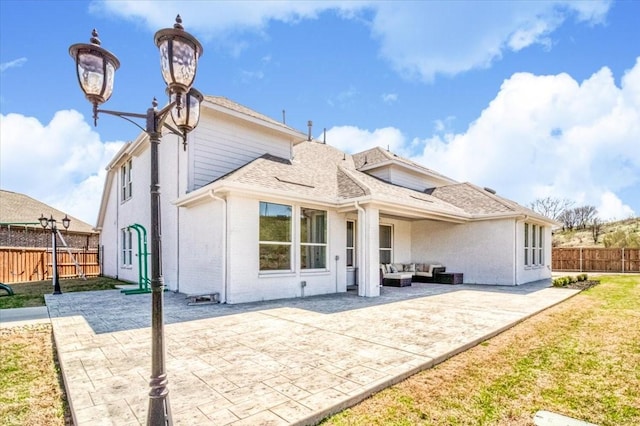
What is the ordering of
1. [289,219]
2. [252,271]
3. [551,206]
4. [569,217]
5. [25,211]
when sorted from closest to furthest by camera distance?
1. [252,271]
2. [289,219]
3. [25,211]
4. [569,217]
5. [551,206]

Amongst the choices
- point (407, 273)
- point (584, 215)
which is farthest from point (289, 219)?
point (584, 215)

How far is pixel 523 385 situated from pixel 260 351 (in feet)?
10.7

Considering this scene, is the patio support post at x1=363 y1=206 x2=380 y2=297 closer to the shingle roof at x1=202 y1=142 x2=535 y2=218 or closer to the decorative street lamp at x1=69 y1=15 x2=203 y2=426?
the shingle roof at x1=202 y1=142 x2=535 y2=218

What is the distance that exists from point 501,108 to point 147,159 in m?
16.3

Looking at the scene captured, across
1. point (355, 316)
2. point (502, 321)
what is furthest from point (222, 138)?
point (502, 321)

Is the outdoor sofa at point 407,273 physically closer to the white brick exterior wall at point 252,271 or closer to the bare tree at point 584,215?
the white brick exterior wall at point 252,271

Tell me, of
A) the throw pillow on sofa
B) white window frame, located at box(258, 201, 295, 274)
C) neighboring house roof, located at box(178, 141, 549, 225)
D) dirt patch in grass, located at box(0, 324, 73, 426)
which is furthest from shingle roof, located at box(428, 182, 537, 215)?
dirt patch in grass, located at box(0, 324, 73, 426)

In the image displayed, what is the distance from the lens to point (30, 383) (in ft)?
13.1

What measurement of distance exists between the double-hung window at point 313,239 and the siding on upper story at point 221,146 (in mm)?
3215

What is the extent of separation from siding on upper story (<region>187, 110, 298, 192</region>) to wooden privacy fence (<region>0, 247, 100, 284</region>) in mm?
13727

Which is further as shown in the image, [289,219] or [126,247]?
[126,247]

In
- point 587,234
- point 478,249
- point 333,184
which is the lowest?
point 587,234

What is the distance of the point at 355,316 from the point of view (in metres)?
7.12

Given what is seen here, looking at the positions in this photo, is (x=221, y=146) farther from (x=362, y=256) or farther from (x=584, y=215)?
(x=584, y=215)
